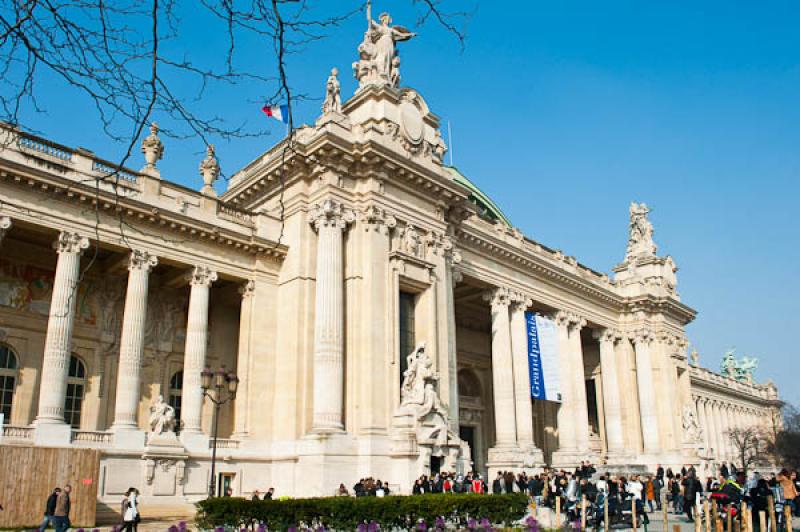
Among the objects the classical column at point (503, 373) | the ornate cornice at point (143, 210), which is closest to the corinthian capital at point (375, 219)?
the ornate cornice at point (143, 210)

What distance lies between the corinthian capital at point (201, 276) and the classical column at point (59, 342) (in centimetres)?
410

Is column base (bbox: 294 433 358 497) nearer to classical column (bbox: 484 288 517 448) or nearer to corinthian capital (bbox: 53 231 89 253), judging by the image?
corinthian capital (bbox: 53 231 89 253)

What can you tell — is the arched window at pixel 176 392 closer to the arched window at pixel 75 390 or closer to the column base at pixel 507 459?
the arched window at pixel 75 390

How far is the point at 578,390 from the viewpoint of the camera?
38.6m

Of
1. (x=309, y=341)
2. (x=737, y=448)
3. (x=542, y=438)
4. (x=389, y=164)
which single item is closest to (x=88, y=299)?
(x=309, y=341)

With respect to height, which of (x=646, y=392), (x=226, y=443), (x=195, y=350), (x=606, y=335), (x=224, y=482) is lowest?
(x=224, y=482)

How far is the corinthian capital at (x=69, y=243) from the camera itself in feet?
68.5

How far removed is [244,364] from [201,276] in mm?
3529

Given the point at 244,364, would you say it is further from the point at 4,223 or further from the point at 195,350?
the point at 4,223

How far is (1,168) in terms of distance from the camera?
19359 mm

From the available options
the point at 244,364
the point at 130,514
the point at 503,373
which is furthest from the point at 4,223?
the point at 503,373

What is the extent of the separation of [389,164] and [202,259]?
7635 millimetres

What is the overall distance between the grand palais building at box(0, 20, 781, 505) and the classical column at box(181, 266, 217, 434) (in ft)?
0.22

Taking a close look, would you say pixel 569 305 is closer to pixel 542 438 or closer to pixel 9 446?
pixel 542 438
